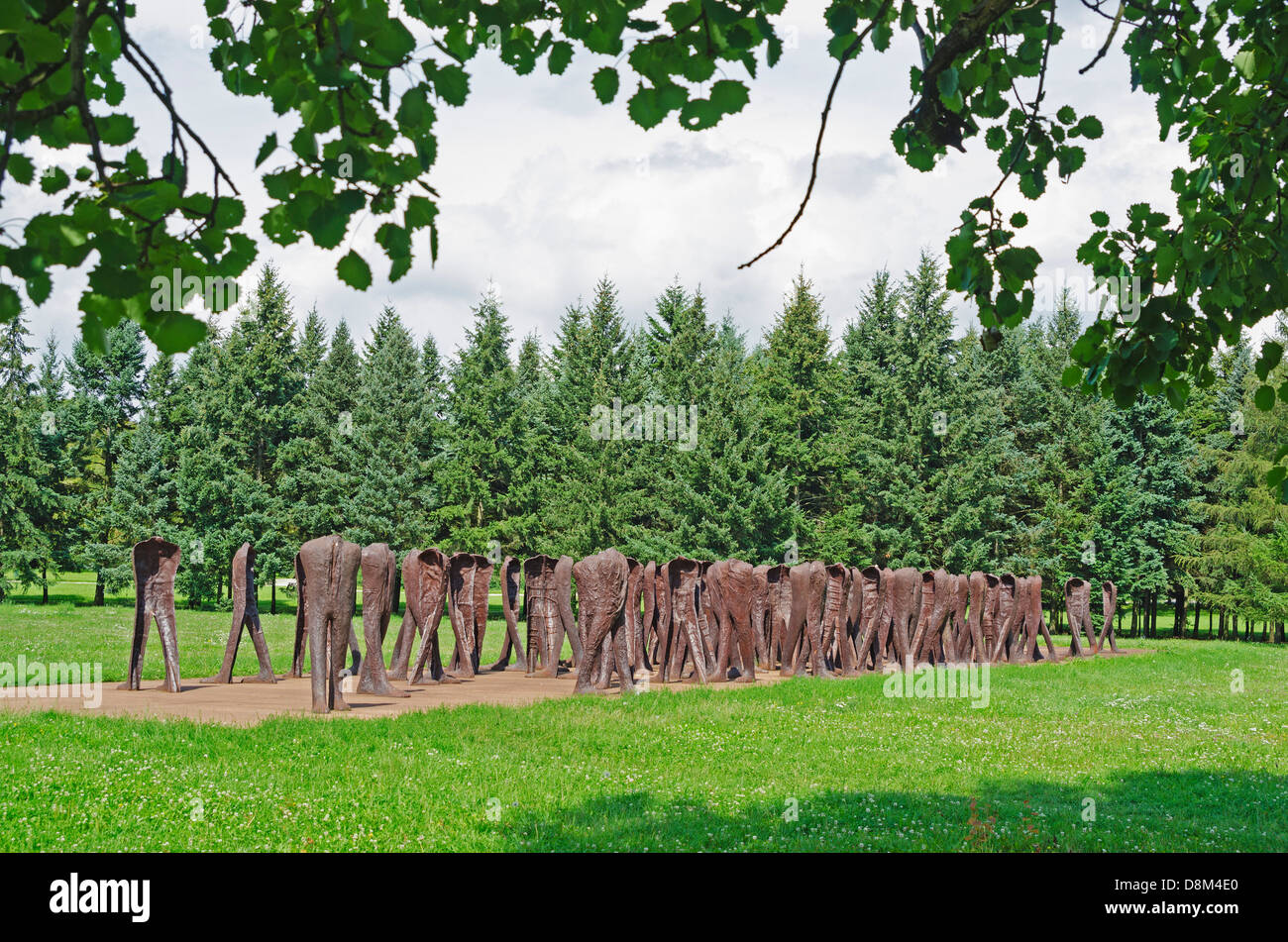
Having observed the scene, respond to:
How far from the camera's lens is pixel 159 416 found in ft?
134

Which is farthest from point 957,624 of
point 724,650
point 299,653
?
point 299,653

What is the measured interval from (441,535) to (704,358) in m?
13.7

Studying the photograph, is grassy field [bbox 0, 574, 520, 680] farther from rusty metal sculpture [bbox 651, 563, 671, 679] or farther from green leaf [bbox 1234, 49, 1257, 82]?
green leaf [bbox 1234, 49, 1257, 82]

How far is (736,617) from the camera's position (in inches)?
619

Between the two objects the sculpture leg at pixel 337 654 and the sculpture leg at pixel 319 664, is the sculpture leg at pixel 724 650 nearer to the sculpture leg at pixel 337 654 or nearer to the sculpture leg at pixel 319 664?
the sculpture leg at pixel 337 654

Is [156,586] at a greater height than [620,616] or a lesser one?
greater

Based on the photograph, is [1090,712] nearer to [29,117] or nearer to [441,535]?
[29,117]

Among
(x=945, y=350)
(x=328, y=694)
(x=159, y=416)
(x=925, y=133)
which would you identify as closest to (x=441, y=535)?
(x=159, y=416)

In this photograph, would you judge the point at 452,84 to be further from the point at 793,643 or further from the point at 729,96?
the point at 793,643

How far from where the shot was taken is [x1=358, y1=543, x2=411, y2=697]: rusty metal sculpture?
12.1 m

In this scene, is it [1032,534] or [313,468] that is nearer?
[1032,534]

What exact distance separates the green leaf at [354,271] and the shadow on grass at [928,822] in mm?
3874

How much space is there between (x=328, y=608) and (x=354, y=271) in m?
8.01

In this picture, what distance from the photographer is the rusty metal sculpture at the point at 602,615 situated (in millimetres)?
12695
